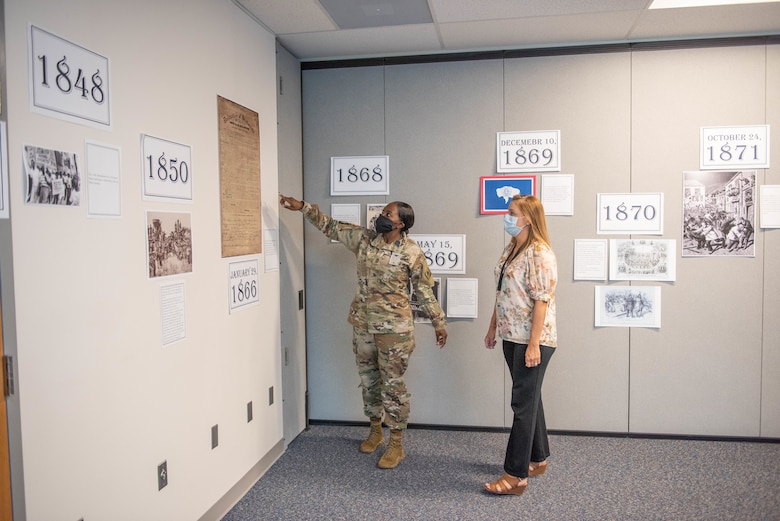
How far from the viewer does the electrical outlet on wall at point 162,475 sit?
1996mm

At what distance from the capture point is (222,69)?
8.07ft

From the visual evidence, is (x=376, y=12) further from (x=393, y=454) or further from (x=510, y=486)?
(x=510, y=486)

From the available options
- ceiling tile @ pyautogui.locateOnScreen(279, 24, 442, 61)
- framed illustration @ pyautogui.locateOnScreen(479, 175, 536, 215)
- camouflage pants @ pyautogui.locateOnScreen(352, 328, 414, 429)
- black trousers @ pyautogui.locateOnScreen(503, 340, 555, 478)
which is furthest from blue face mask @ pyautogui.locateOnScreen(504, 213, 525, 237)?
ceiling tile @ pyautogui.locateOnScreen(279, 24, 442, 61)

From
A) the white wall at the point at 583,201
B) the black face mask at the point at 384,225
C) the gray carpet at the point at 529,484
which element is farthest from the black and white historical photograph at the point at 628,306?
the black face mask at the point at 384,225

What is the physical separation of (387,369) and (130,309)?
1.56 meters

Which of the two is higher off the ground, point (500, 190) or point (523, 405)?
point (500, 190)

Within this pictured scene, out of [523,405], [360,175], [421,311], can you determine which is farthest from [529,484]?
[360,175]

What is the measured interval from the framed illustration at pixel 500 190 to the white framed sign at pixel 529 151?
6cm

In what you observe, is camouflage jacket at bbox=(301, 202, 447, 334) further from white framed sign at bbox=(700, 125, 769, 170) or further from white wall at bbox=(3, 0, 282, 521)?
white framed sign at bbox=(700, 125, 769, 170)

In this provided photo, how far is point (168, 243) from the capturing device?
6.68 feet

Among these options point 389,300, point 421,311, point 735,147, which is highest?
point 735,147

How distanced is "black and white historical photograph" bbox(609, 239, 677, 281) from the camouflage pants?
1379 mm

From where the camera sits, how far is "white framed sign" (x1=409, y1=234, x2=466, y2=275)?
338cm

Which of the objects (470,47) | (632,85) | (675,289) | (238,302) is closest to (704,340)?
(675,289)
